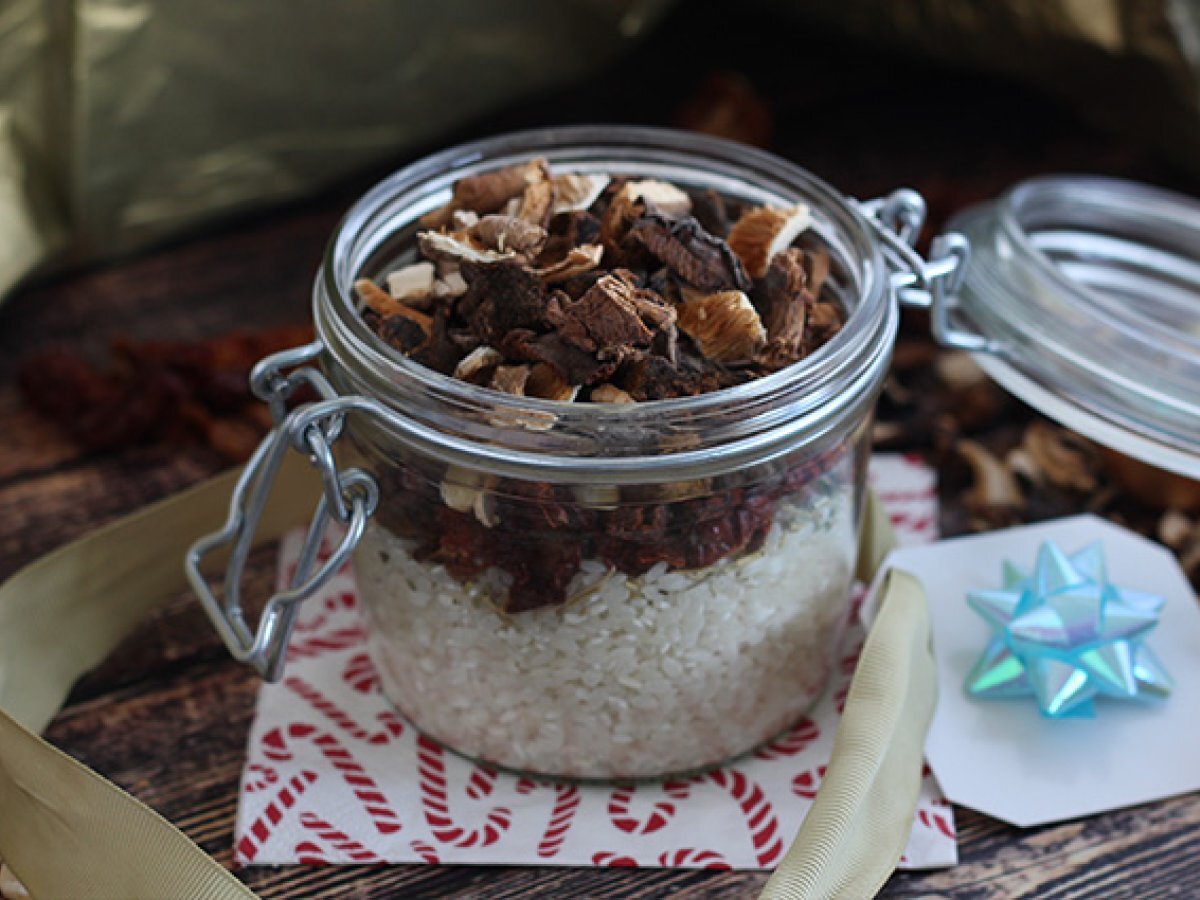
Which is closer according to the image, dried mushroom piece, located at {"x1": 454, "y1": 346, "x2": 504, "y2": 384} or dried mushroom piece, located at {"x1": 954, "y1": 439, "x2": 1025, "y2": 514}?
dried mushroom piece, located at {"x1": 454, "y1": 346, "x2": 504, "y2": 384}

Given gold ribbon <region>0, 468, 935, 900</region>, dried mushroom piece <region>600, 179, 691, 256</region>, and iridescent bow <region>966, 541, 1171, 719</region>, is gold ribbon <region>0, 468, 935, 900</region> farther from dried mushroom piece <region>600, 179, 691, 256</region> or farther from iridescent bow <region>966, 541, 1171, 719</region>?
dried mushroom piece <region>600, 179, 691, 256</region>

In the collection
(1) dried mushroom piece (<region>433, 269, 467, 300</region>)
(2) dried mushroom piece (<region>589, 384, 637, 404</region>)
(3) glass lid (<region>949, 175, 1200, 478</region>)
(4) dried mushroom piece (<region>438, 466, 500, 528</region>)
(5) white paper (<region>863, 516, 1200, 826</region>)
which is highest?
(1) dried mushroom piece (<region>433, 269, 467, 300</region>)

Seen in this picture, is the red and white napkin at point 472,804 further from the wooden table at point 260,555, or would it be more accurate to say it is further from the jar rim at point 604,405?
the jar rim at point 604,405

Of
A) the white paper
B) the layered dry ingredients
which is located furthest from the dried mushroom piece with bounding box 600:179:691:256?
the white paper

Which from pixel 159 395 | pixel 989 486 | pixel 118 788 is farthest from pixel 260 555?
pixel 989 486

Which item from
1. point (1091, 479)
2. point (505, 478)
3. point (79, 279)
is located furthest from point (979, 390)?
point (79, 279)

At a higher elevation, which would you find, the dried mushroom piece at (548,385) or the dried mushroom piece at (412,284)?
the dried mushroom piece at (548,385)

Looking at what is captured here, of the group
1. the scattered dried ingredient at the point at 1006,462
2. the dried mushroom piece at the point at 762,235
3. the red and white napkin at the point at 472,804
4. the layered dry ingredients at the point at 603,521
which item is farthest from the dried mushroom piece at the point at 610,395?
the scattered dried ingredient at the point at 1006,462
